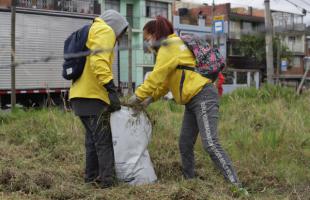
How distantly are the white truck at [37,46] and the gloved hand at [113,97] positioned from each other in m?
11.6

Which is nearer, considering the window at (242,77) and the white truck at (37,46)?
the white truck at (37,46)

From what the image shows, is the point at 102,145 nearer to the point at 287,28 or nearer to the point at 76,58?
the point at 76,58

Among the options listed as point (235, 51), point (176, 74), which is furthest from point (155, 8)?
point (176, 74)

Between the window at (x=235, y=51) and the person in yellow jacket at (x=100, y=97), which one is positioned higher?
the window at (x=235, y=51)

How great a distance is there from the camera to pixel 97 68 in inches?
138

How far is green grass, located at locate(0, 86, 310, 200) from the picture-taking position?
3482mm

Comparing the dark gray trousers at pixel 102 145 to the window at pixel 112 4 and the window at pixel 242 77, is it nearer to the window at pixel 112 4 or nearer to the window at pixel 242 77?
the window at pixel 112 4

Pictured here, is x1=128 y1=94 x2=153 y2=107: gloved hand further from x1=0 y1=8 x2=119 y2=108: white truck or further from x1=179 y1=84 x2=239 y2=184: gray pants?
x1=0 y1=8 x2=119 y2=108: white truck

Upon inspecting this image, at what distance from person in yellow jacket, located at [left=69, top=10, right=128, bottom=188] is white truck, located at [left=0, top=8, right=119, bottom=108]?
453 inches

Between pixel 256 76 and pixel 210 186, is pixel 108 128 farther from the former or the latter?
pixel 256 76

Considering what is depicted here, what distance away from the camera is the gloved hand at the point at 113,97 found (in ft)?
11.7

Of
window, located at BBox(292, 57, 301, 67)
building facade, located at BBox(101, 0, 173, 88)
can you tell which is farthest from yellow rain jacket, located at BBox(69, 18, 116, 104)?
window, located at BBox(292, 57, 301, 67)

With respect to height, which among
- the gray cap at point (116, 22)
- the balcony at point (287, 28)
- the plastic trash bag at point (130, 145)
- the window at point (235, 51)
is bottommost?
the plastic trash bag at point (130, 145)

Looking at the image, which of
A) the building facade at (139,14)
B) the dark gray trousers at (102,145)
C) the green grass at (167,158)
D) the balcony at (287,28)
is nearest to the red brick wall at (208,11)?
the building facade at (139,14)
